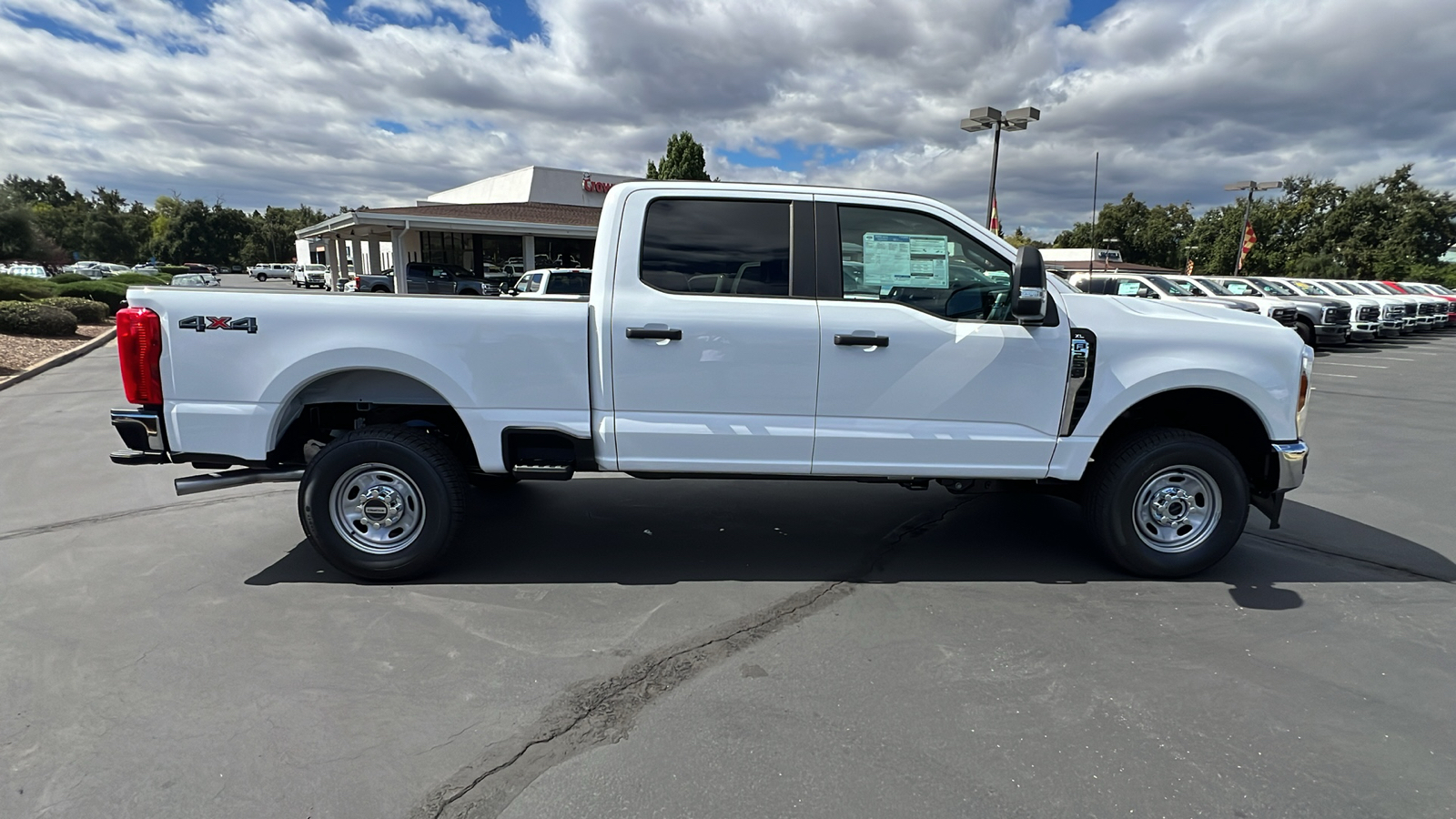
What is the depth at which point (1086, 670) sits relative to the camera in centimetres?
342

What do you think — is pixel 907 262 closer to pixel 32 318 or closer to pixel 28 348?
pixel 28 348

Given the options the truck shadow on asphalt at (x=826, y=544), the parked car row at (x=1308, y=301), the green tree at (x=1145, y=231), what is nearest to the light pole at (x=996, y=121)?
the parked car row at (x=1308, y=301)

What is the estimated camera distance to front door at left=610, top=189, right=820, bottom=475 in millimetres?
4008

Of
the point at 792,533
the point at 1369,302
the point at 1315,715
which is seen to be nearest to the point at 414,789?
the point at 792,533

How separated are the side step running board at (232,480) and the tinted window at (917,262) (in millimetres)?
3170

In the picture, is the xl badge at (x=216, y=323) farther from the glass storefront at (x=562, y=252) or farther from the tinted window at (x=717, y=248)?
the glass storefront at (x=562, y=252)

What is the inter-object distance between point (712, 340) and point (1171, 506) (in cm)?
273

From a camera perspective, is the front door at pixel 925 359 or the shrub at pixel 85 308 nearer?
the front door at pixel 925 359

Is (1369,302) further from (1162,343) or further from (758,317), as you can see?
(758,317)

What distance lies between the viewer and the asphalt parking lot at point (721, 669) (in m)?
2.64

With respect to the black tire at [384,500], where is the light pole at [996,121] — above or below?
above

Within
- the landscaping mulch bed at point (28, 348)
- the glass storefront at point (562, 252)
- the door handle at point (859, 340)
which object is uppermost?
the glass storefront at point (562, 252)

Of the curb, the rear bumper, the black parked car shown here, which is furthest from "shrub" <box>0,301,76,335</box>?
the rear bumper

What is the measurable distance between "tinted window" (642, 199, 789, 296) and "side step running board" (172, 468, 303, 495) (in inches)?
86.9
